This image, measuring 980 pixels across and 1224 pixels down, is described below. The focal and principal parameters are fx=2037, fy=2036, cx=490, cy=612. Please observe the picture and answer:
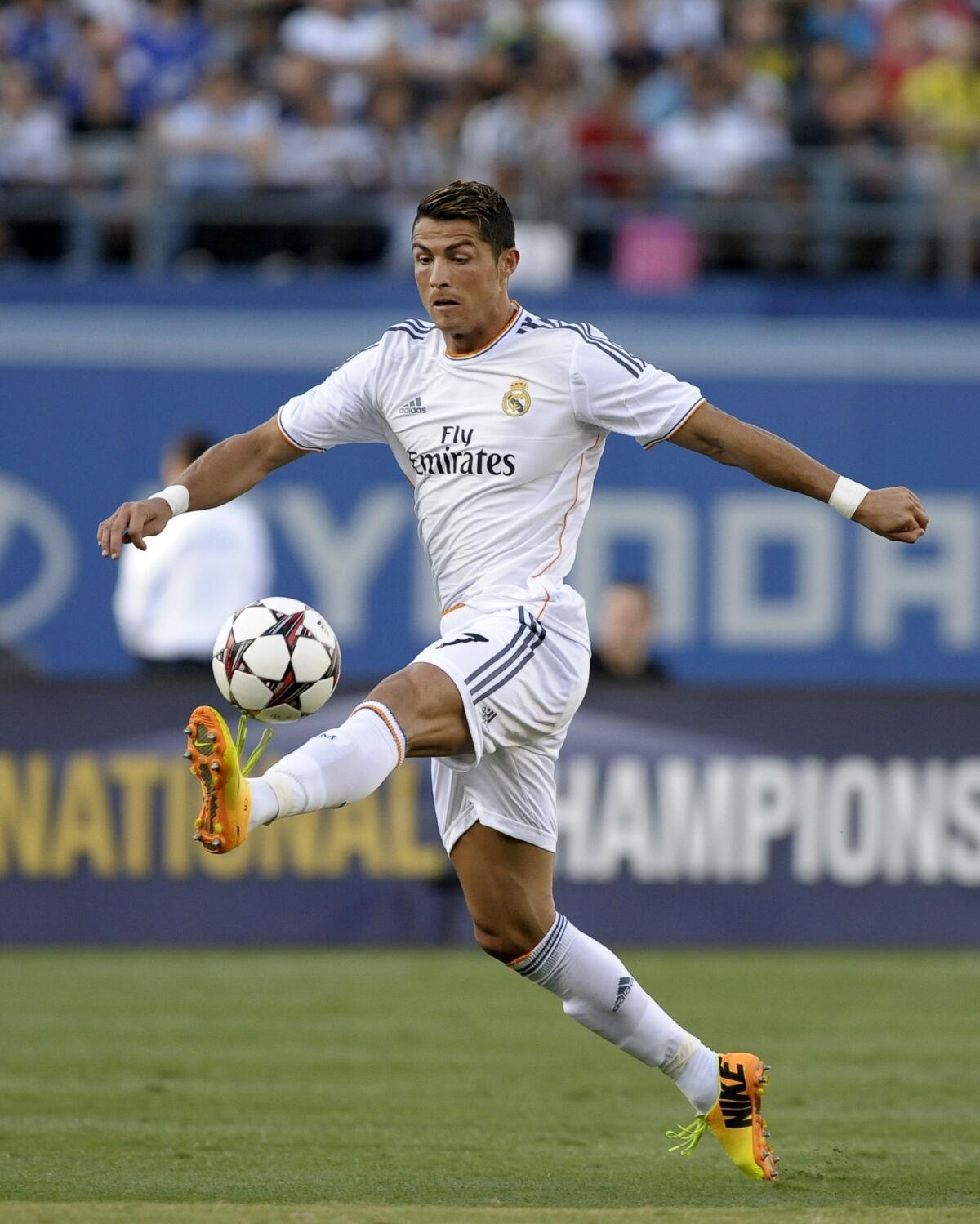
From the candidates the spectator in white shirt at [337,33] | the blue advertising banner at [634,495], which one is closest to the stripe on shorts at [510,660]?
the blue advertising banner at [634,495]

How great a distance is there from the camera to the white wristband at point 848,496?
563 cm

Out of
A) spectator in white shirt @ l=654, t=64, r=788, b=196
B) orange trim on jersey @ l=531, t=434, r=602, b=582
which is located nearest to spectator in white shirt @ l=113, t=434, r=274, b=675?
orange trim on jersey @ l=531, t=434, r=602, b=582

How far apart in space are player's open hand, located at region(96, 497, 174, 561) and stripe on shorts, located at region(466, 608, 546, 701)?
993 mm

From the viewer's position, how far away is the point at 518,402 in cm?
585

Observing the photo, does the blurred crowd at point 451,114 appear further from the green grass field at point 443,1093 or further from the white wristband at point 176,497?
the white wristband at point 176,497

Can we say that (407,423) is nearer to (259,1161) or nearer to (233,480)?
(233,480)

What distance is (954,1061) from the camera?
7.89 meters

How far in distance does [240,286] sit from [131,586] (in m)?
5.30

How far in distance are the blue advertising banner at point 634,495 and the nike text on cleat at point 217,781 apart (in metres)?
11.2

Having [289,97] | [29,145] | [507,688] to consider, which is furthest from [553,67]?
[507,688]

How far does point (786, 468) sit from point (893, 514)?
12.6 inches

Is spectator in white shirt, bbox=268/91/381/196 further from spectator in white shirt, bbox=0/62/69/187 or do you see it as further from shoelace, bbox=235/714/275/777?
shoelace, bbox=235/714/275/777

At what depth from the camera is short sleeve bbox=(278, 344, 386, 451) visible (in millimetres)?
6082

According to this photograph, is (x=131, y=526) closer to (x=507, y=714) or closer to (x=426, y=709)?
(x=426, y=709)
